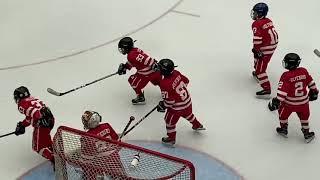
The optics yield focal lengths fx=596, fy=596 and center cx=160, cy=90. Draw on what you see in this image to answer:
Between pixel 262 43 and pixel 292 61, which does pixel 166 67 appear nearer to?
pixel 292 61

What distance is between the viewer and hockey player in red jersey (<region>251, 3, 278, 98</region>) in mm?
5059

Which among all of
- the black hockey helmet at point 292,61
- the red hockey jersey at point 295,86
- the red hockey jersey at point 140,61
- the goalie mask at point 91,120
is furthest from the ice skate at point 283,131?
the goalie mask at point 91,120

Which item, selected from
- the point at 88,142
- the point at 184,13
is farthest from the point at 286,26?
the point at 88,142

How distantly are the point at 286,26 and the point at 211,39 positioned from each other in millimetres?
857

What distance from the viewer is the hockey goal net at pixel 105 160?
3.31 metres

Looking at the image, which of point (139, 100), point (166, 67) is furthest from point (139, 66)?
point (166, 67)

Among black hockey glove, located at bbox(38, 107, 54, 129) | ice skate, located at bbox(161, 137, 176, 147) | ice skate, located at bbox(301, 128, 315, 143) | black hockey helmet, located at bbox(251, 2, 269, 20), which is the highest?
black hockey helmet, located at bbox(251, 2, 269, 20)

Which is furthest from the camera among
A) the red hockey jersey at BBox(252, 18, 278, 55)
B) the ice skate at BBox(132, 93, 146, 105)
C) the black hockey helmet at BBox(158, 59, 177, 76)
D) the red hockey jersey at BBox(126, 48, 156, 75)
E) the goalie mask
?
the ice skate at BBox(132, 93, 146, 105)

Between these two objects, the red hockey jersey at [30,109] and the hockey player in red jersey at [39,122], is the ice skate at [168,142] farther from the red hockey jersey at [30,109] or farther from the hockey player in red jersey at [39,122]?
the red hockey jersey at [30,109]

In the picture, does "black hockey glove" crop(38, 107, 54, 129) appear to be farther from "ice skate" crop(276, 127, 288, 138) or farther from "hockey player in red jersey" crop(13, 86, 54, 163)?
"ice skate" crop(276, 127, 288, 138)

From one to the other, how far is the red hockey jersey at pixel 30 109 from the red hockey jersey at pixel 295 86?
1.79 meters

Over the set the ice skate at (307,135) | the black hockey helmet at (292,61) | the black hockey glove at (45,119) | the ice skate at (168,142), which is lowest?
the ice skate at (168,142)

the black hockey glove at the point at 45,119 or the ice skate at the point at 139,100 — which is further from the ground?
the black hockey glove at the point at 45,119

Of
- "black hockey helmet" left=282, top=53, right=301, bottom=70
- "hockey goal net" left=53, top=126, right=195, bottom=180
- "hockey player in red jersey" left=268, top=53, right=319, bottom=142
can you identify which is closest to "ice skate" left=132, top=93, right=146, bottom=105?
"hockey player in red jersey" left=268, top=53, right=319, bottom=142
